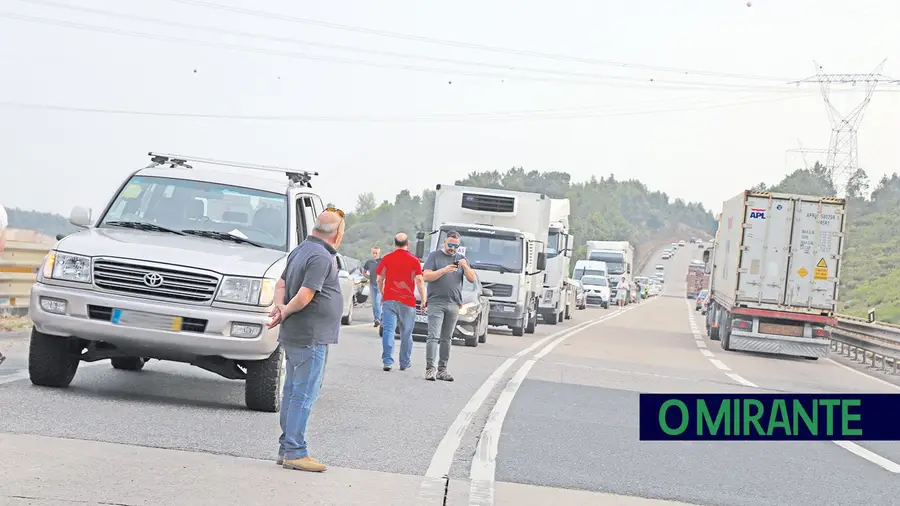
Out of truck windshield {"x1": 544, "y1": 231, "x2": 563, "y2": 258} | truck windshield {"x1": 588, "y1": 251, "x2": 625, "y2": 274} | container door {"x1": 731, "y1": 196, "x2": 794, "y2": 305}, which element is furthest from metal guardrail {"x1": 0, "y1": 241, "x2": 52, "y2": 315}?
truck windshield {"x1": 588, "y1": 251, "x2": 625, "y2": 274}

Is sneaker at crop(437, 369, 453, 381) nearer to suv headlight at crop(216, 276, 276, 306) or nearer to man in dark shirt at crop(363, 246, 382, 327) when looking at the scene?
suv headlight at crop(216, 276, 276, 306)

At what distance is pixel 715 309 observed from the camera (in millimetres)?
34469

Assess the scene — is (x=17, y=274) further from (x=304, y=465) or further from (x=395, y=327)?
(x=304, y=465)

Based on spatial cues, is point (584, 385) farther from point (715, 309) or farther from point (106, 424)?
point (715, 309)

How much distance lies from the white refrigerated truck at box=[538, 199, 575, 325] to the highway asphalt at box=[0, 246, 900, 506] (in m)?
20.0

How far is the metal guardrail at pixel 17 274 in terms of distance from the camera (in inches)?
762

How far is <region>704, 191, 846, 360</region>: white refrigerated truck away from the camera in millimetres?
28391

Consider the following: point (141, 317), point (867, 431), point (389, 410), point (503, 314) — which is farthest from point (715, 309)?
point (867, 431)

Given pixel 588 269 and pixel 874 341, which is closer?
pixel 874 341

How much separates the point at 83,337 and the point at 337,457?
275 cm

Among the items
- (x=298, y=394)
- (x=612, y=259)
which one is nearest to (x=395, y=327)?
(x=298, y=394)

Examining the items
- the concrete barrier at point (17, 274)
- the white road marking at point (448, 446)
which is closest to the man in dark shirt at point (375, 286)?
the concrete barrier at point (17, 274)

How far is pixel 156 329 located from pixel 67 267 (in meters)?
0.97

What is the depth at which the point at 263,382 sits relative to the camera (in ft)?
35.3
